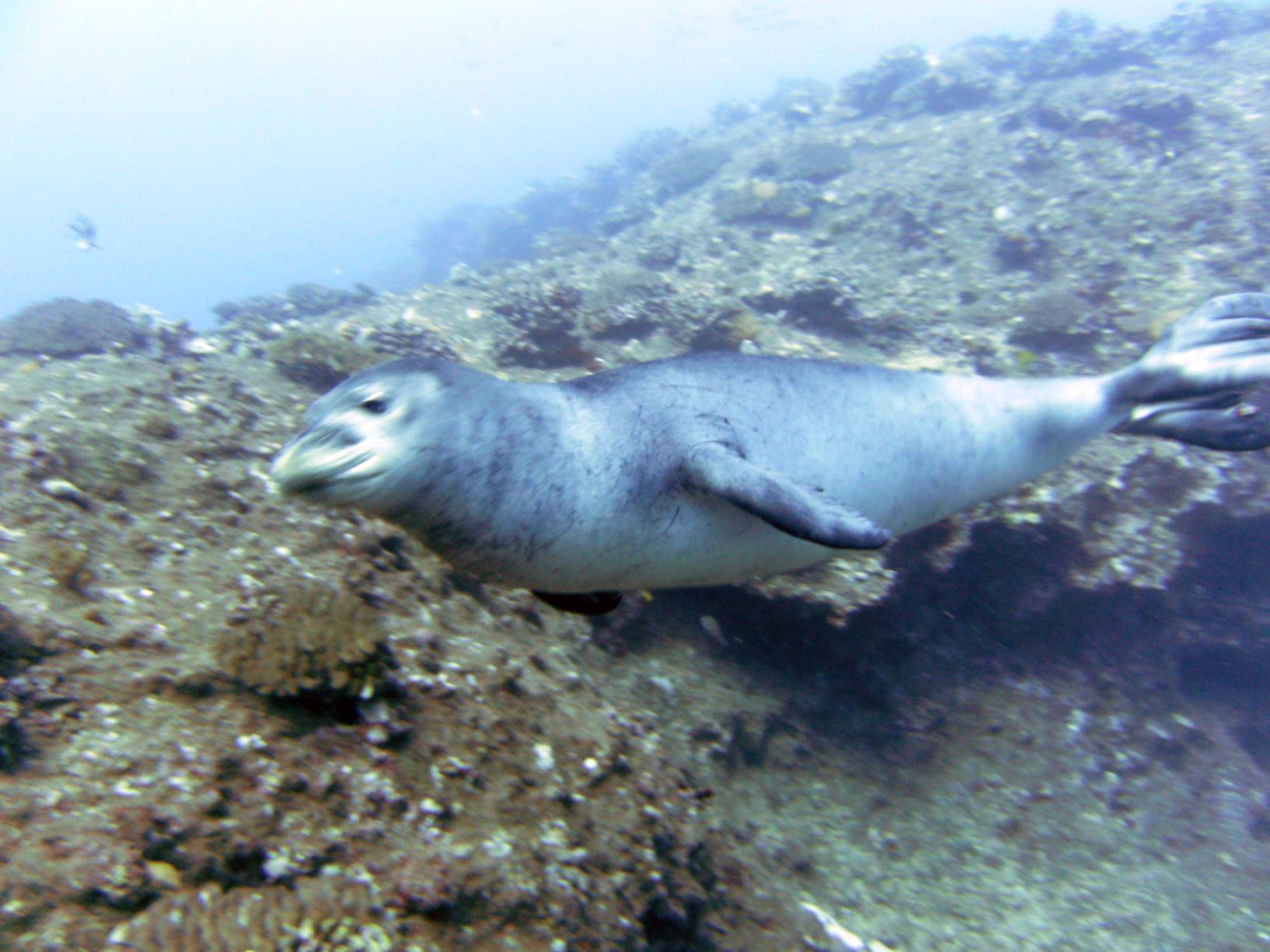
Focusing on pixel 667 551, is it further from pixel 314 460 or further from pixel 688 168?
pixel 688 168

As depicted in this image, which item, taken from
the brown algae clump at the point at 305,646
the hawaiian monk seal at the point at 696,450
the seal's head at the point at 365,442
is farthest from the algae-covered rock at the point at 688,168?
the seal's head at the point at 365,442

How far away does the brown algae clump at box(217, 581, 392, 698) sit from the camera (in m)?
2.36

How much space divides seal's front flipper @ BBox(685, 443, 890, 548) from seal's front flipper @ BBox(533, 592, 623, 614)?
0.63 m

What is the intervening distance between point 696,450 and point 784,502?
40 cm

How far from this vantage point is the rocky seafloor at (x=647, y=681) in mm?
1977

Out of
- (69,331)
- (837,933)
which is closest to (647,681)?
(837,933)

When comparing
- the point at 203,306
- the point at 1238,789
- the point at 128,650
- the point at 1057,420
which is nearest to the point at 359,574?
the point at 128,650

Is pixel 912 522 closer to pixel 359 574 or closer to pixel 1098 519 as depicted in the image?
pixel 1098 519

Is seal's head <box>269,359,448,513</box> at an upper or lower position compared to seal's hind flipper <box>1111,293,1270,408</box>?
lower

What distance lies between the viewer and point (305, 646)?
2449mm

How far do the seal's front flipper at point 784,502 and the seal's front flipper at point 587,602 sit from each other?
0.63m

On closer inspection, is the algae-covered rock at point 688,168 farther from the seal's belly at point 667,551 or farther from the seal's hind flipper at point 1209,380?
the seal's belly at point 667,551

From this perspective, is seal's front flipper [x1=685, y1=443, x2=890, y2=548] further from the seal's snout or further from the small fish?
the small fish

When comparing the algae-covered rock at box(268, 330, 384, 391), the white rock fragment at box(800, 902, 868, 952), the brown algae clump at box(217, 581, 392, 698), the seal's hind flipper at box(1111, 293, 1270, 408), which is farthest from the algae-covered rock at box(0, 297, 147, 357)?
the seal's hind flipper at box(1111, 293, 1270, 408)
